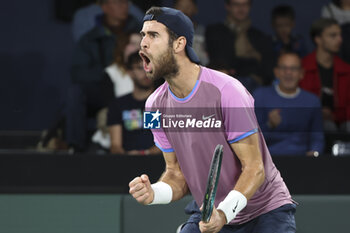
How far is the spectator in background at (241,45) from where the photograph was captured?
6227 millimetres

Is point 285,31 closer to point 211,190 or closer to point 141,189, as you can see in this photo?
point 141,189

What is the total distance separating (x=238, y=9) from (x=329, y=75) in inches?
38.1

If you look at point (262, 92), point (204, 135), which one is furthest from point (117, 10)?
point (204, 135)

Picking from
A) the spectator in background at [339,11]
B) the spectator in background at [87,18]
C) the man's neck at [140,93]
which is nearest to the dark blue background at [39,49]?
the spectator in background at [339,11]

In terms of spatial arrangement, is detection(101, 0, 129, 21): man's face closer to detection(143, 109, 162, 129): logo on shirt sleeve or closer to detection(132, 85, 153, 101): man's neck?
detection(132, 85, 153, 101): man's neck

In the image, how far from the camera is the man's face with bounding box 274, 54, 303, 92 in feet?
18.3

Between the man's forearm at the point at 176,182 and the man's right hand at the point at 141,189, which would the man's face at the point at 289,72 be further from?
the man's right hand at the point at 141,189

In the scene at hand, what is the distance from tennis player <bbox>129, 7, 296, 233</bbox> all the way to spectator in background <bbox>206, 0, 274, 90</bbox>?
114 inches

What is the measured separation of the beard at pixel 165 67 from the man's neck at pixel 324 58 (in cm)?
321

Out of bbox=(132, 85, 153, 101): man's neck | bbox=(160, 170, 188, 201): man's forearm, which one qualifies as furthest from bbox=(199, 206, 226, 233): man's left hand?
bbox=(132, 85, 153, 101): man's neck

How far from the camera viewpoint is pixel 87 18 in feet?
21.3

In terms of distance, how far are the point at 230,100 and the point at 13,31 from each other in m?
4.65

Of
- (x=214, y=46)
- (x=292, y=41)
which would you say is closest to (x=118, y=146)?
(x=214, y=46)

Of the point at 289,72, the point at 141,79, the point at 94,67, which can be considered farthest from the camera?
the point at 94,67
